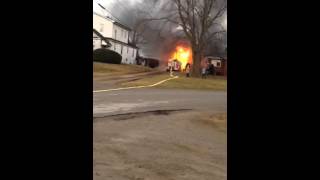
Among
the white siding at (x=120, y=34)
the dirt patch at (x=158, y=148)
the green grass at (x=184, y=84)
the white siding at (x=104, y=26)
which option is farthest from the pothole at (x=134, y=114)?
the white siding at (x=120, y=34)

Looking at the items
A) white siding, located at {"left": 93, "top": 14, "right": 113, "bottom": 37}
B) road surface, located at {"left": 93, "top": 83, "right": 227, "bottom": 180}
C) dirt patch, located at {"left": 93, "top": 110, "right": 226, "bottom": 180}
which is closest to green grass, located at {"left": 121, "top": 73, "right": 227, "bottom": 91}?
road surface, located at {"left": 93, "top": 83, "right": 227, "bottom": 180}

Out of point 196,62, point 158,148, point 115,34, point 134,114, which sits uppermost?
point 115,34

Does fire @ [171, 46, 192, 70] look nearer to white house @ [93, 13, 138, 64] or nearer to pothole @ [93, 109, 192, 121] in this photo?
white house @ [93, 13, 138, 64]

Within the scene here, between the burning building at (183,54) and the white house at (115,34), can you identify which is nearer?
the white house at (115,34)

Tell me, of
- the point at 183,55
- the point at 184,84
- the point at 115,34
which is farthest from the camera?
the point at 183,55

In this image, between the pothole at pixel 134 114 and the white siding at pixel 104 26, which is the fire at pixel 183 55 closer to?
the white siding at pixel 104 26

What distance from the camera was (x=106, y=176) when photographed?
5.84 meters

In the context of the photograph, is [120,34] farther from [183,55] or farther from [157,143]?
[157,143]

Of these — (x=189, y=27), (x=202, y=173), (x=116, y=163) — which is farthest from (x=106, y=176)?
(x=189, y=27)

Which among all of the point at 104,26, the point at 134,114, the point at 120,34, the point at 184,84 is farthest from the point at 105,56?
the point at 134,114

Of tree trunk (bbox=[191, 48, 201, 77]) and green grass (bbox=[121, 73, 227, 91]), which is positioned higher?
tree trunk (bbox=[191, 48, 201, 77])
